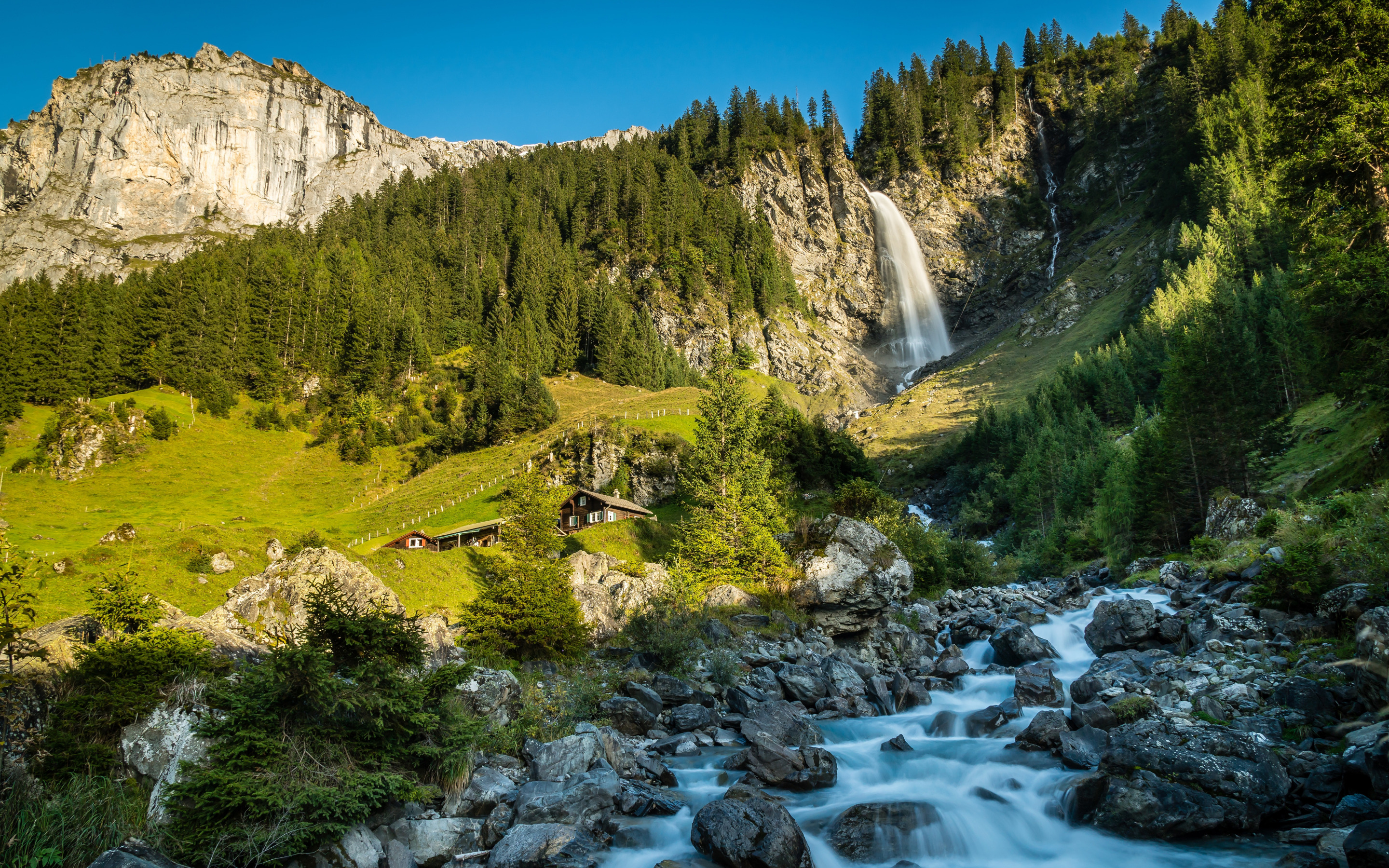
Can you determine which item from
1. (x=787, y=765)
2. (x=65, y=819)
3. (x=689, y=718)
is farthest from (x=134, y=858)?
(x=689, y=718)

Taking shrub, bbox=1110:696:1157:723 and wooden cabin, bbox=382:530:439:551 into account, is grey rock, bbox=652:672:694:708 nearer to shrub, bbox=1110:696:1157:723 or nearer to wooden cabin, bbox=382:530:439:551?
shrub, bbox=1110:696:1157:723

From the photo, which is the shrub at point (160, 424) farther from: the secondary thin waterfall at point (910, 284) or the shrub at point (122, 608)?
the secondary thin waterfall at point (910, 284)

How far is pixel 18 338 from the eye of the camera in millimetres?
82562

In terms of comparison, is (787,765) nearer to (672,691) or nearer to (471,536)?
(672,691)

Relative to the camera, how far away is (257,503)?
7338 cm

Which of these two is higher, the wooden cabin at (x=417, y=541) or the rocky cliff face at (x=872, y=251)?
the rocky cliff face at (x=872, y=251)

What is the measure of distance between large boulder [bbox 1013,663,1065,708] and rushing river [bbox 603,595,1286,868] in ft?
3.09

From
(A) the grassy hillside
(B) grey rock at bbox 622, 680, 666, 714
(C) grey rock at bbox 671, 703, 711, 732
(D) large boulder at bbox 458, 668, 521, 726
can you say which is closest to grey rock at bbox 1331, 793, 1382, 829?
(C) grey rock at bbox 671, 703, 711, 732

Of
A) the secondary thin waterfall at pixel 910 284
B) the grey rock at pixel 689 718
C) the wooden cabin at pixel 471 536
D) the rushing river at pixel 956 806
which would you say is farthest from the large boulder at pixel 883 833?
the secondary thin waterfall at pixel 910 284

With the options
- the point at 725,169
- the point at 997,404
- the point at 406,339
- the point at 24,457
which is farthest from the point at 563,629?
the point at 725,169

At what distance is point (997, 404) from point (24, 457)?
141m

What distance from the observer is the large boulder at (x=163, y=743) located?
12.3m

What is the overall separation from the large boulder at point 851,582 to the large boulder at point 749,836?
80.4ft

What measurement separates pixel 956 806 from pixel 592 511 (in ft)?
144
